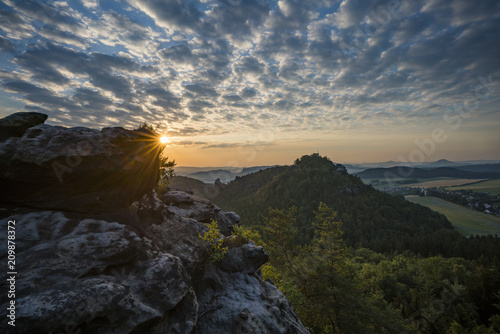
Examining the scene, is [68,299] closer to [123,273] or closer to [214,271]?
[123,273]

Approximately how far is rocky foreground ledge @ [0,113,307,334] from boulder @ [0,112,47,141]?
0.15 feet

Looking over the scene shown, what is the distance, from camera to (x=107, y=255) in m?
11.8

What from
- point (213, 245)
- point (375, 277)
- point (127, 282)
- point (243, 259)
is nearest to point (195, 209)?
point (213, 245)

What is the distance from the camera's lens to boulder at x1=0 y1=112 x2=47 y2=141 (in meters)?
13.5

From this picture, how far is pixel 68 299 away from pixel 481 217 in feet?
965

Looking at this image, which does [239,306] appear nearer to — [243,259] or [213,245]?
[243,259]

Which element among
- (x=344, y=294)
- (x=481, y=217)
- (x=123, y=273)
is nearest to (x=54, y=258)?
(x=123, y=273)

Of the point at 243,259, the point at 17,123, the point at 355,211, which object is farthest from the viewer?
the point at 355,211

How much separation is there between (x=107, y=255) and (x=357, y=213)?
6390 inches

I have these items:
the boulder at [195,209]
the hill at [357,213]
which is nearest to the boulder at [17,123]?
the boulder at [195,209]

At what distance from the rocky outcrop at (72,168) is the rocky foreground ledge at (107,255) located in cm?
7

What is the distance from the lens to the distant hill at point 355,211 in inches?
4700

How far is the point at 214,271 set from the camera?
714 inches

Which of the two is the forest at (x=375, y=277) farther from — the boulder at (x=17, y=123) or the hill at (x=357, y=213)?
the boulder at (x=17, y=123)
